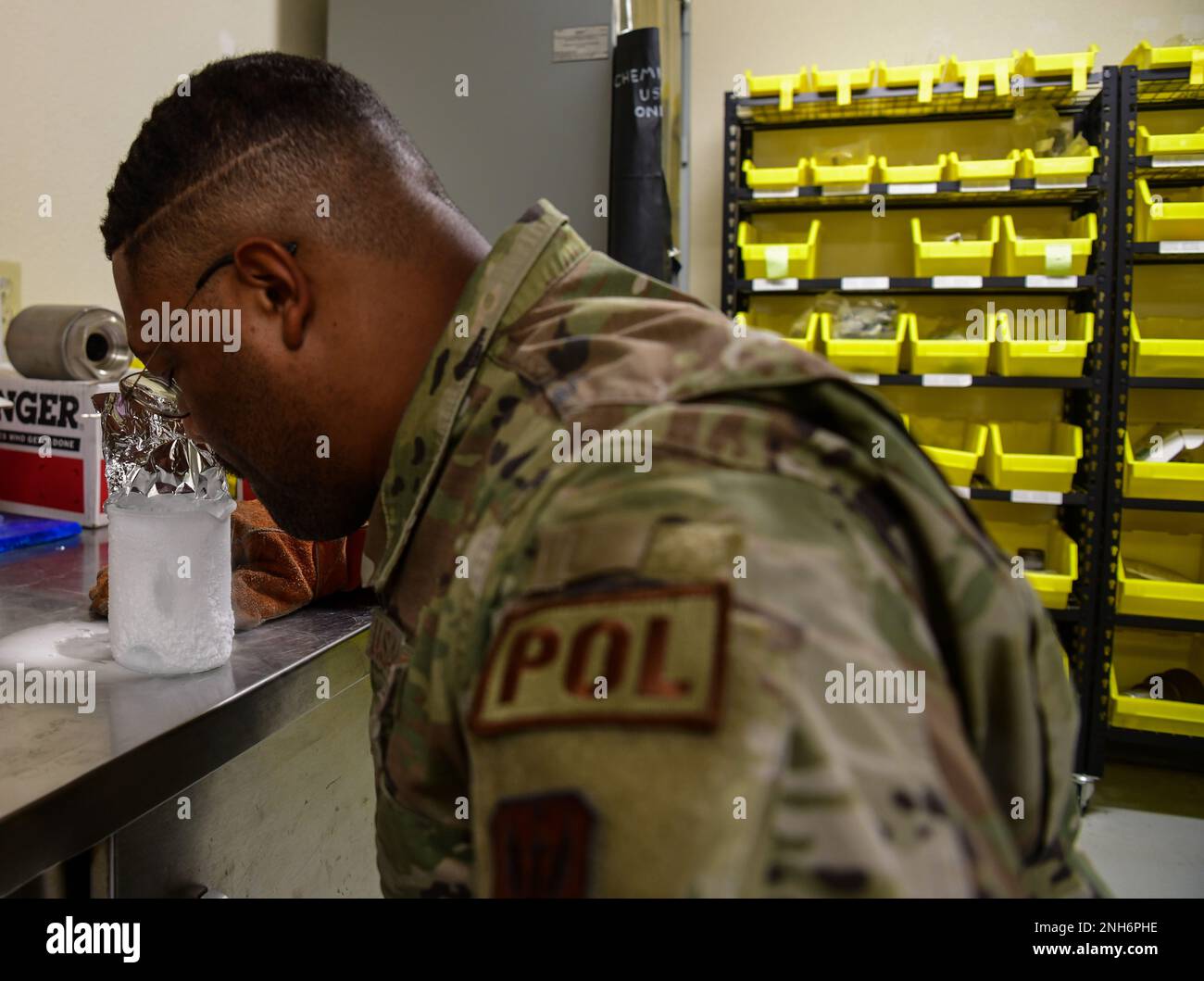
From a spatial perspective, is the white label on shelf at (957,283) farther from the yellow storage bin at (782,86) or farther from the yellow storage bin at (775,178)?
the yellow storage bin at (782,86)

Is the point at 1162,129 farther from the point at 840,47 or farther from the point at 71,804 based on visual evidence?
→ the point at 71,804

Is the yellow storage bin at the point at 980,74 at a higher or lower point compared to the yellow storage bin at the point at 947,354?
higher

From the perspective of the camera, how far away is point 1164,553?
3.13 m

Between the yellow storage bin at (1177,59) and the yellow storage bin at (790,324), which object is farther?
the yellow storage bin at (790,324)

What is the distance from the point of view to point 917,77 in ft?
9.25

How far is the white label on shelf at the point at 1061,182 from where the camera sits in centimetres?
275

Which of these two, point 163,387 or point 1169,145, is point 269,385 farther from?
point 1169,145

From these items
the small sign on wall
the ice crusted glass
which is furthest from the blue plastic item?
the small sign on wall

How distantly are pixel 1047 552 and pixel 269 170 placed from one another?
3.11 meters

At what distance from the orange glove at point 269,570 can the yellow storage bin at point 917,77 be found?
8.43 ft

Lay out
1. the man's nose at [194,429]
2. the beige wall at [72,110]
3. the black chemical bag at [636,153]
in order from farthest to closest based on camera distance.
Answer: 1. the black chemical bag at [636,153]
2. the beige wall at [72,110]
3. the man's nose at [194,429]

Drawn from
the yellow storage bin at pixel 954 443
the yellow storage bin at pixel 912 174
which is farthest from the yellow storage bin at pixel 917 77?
the yellow storage bin at pixel 954 443

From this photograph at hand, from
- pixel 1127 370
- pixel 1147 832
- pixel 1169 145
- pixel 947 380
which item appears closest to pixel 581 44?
pixel 947 380

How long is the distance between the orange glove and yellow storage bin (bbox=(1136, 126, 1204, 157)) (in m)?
2.86
